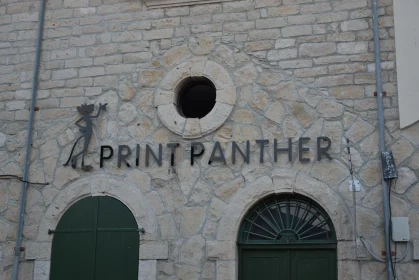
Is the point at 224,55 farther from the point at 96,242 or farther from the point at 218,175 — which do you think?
the point at 96,242

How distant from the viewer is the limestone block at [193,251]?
787 cm

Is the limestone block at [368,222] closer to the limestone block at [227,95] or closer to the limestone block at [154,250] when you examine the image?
the limestone block at [227,95]

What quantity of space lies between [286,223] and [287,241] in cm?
22

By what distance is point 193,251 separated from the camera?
790cm

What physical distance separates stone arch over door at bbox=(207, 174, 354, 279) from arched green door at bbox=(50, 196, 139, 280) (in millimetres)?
1073

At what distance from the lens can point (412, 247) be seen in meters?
7.28

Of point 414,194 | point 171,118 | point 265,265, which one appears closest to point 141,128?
point 171,118

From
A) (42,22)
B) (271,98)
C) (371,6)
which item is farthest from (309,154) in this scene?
(42,22)

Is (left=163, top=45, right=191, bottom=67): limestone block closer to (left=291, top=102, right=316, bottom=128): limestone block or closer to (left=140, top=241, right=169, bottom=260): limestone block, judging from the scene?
(left=291, top=102, right=316, bottom=128): limestone block

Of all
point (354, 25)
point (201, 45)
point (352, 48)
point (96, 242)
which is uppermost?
point (354, 25)

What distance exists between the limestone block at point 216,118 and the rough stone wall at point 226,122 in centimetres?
8

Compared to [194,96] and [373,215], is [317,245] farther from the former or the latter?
[194,96]

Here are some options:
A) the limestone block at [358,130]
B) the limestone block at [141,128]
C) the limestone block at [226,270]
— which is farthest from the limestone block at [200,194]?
the limestone block at [358,130]

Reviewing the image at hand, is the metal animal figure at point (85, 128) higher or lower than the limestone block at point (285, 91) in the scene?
lower
